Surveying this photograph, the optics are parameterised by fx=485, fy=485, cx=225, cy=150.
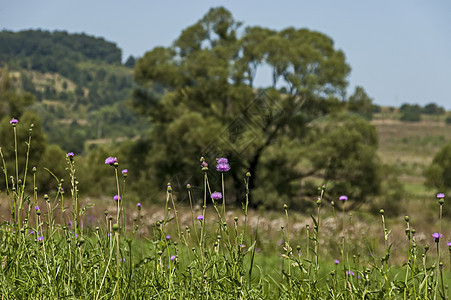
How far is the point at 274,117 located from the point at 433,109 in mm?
122072

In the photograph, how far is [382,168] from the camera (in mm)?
22141

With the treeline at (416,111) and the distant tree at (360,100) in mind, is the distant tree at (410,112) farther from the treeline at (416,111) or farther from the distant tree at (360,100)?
the distant tree at (360,100)

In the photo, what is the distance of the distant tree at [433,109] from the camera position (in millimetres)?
128875

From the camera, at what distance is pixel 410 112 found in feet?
392

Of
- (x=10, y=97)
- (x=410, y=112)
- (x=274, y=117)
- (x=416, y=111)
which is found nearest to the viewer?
(x=274, y=117)

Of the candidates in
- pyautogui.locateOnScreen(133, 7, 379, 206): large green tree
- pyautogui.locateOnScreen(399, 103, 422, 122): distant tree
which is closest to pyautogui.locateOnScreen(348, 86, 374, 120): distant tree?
pyautogui.locateOnScreen(133, 7, 379, 206): large green tree

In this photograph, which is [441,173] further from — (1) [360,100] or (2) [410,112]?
(2) [410,112]

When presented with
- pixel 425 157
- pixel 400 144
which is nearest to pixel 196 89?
pixel 425 157

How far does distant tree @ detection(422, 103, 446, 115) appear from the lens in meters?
129

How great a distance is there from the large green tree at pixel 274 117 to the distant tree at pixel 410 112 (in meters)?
98.5

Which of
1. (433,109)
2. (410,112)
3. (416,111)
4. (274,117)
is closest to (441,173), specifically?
(274,117)

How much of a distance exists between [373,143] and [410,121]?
324 feet

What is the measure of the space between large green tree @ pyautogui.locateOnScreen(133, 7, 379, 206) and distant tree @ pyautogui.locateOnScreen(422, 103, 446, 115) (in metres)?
116

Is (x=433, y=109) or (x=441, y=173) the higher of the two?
(x=433, y=109)
